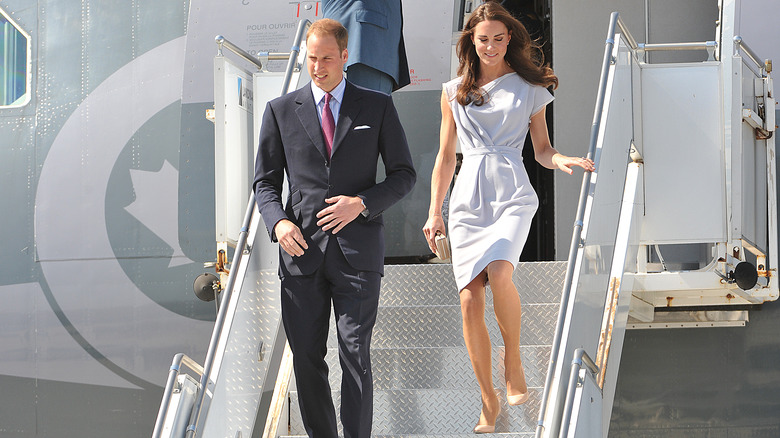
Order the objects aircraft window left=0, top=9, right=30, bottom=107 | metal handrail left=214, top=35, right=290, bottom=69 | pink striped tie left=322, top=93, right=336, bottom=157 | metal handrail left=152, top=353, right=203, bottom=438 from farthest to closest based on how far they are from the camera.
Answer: aircraft window left=0, top=9, right=30, bottom=107
metal handrail left=214, top=35, right=290, bottom=69
pink striped tie left=322, top=93, right=336, bottom=157
metal handrail left=152, top=353, right=203, bottom=438

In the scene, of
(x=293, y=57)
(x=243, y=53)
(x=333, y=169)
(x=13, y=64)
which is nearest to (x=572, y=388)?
(x=333, y=169)

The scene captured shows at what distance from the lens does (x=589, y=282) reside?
3389mm

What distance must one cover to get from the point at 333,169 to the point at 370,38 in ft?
4.26

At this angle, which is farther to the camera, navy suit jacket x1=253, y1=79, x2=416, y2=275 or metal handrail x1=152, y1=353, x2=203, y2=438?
navy suit jacket x1=253, y1=79, x2=416, y2=275

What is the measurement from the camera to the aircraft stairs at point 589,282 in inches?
123

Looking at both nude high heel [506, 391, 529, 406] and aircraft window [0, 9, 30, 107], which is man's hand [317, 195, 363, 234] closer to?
nude high heel [506, 391, 529, 406]

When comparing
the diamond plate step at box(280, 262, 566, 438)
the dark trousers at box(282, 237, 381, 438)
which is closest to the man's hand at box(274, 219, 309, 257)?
the dark trousers at box(282, 237, 381, 438)

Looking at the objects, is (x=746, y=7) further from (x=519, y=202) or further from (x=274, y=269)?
(x=274, y=269)

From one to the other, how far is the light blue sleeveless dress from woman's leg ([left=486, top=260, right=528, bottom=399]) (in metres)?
0.10

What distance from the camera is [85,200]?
6074 mm

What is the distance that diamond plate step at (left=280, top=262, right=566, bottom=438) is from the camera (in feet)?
12.4

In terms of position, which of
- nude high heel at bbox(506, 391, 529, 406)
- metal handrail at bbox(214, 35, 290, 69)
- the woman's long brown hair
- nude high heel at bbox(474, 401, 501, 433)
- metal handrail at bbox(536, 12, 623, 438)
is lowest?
nude high heel at bbox(474, 401, 501, 433)

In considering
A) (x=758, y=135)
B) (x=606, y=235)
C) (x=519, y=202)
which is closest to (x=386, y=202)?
(x=519, y=202)

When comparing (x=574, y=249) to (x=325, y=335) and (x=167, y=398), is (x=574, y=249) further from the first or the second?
(x=167, y=398)
